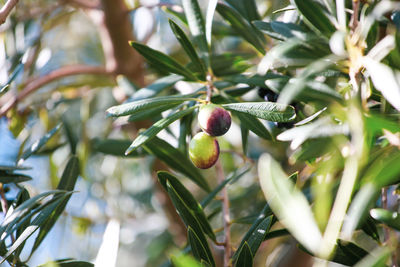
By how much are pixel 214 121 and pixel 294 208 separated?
0.24 meters

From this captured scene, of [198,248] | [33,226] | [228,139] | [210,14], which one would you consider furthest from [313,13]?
[228,139]

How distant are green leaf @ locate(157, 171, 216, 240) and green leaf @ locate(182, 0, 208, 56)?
250 millimetres

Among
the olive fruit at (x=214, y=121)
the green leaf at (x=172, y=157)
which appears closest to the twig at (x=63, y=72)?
the green leaf at (x=172, y=157)

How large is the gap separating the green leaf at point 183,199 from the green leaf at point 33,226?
0.16 meters

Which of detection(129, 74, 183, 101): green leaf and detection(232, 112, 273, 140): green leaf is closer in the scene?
detection(232, 112, 273, 140): green leaf

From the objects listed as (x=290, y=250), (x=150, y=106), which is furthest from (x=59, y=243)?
(x=150, y=106)

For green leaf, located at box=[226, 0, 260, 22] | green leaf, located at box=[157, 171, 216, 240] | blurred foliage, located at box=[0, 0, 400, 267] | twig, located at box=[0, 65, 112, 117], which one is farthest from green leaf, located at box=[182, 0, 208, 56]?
twig, located at box=[0, 65, 112, 117]

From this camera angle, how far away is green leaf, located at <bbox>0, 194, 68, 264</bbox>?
0.64 m

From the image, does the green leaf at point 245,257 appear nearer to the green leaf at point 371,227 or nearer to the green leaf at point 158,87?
the green leaf at point 371,227

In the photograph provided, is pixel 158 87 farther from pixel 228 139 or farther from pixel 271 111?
pixel 228 139

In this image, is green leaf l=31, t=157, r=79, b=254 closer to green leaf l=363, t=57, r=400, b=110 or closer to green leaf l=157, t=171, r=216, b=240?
green leaf l=157, t=171, r=216, b=240

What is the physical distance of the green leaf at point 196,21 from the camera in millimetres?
785

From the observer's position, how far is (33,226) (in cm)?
66

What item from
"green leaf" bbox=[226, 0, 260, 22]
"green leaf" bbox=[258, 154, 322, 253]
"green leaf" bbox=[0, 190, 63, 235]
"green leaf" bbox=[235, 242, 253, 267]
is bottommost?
"green leaf" bbox=[235, 242, 253, 267]
